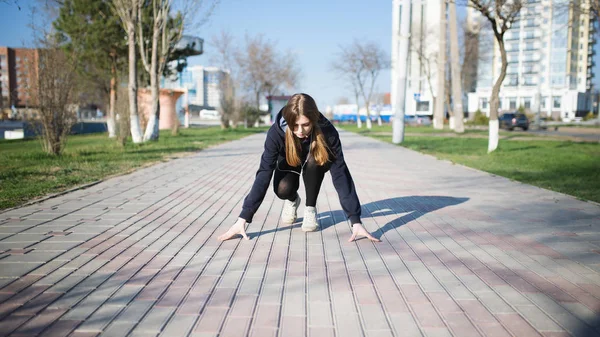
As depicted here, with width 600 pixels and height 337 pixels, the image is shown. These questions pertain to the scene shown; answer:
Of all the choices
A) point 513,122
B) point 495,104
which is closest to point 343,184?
point 495,104

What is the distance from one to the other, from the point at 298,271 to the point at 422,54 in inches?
1644

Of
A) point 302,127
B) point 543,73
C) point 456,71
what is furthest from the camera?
point 543,73

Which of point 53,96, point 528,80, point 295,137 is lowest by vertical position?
point 295,137

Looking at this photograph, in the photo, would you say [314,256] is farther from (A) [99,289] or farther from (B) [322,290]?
(A) [99,289]

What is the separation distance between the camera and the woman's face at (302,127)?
3859 mm

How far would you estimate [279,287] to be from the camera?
3.17 metres

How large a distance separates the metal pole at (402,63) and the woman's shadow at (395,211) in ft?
42.7

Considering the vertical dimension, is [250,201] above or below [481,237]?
above

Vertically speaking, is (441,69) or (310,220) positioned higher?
(441,69)

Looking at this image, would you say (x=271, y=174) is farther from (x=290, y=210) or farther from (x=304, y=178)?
(x=290, y=210)

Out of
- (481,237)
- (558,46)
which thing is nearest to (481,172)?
(481,237)

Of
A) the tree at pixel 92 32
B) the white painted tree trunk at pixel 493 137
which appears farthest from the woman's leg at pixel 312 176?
the tree at pixel 92 32

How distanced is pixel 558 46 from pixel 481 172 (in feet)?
288

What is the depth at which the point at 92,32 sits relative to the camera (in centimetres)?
2625
